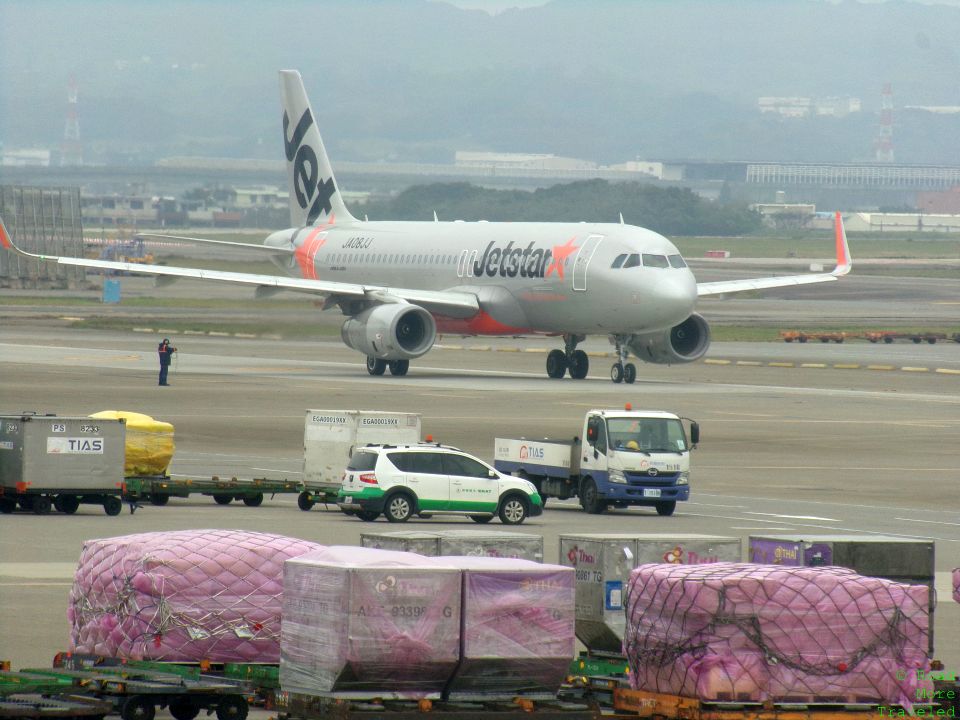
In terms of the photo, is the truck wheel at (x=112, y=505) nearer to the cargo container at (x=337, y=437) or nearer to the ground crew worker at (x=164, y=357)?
the cargo container at (x=337, y=437)

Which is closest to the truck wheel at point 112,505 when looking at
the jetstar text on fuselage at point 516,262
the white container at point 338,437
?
the white container at point 338,437

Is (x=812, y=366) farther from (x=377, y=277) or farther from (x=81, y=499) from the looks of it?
(x=81, y=499)

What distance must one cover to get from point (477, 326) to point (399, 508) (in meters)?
36.3

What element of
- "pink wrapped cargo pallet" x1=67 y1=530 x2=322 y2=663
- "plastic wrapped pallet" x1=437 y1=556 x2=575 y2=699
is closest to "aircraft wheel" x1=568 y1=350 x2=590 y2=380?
"pink wrapped cargo pallet" x1=67 y1=530 x2=322 y2=663

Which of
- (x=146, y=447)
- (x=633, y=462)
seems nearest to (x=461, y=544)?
(x=633, y=462)

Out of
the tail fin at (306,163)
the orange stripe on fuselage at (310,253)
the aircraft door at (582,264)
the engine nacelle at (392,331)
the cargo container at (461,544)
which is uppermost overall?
the tail fin at (306,163)

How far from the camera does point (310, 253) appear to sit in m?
80.8

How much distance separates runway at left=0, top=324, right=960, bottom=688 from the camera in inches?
1238

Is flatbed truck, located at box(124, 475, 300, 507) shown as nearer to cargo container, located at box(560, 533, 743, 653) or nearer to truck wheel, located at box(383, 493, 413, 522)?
truck wheel, located at box(383, 493, 413, 522)

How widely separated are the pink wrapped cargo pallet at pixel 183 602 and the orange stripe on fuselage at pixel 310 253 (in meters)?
62.5

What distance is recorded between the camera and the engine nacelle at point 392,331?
214ft

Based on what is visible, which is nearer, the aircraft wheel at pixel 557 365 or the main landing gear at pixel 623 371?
the main landing gear at pixel 623 371

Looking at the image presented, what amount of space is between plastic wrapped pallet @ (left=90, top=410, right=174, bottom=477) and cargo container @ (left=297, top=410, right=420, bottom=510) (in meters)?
2.88

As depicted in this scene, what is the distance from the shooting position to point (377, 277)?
248 feet
